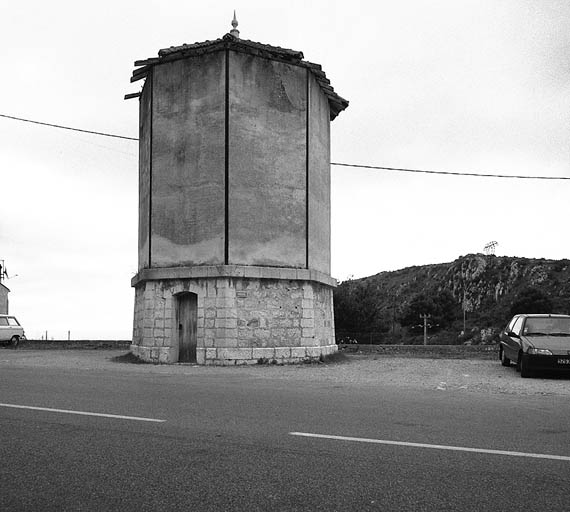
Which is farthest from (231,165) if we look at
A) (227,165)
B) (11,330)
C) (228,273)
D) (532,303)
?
(532,303)

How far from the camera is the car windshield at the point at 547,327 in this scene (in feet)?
55.3

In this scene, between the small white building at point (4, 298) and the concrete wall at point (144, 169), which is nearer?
the concrete wall at point (144, 169)

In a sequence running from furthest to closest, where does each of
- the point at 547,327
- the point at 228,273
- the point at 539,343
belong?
the point at 228,273
the point at 547,327
the point at 539,343

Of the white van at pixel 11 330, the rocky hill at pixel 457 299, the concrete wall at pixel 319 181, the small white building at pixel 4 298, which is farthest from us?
the small white building at pixel 4 298

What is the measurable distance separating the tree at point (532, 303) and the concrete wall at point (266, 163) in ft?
167

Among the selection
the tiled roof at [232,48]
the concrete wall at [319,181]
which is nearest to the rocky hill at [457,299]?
the concrete wall at [319,181]

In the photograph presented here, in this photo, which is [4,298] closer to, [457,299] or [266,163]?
[266,163]

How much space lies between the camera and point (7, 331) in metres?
37.2

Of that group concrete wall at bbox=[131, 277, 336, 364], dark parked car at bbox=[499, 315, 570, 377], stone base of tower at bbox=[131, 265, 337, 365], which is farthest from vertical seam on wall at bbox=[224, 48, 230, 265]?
dark parked car at bbox=[499, 315, 570, 377]

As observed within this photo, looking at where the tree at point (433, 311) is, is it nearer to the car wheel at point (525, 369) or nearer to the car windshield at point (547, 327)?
the car windshield at point (547, 327)

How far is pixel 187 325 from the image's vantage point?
22.0m

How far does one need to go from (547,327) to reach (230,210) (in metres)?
10.1

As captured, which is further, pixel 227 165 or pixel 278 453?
pixel 227 165

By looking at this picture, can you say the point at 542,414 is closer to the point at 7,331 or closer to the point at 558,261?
the point at 7,331
